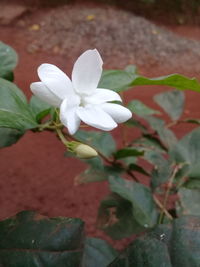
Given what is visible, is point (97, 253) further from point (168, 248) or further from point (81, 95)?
point (81, 95)

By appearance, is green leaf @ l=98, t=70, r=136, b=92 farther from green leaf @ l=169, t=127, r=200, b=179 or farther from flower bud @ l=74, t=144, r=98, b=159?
green leaf @ l=169, t=127, r=200, b=179

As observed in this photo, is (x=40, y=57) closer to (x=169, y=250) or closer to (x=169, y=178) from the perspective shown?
(x=169, y=178)

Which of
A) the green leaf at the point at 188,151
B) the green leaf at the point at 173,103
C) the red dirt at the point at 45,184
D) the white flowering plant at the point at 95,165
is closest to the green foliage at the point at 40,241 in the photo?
the white flowering plant at the point at 95,165

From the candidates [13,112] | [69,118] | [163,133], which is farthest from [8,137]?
[163,133]

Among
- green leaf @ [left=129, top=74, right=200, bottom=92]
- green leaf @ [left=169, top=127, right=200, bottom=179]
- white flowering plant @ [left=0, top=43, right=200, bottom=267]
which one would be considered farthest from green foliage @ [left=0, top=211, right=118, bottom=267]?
green leaf @ [left=169, top=127, right=200, bottom=179]

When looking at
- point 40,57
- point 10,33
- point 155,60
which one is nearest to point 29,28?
point 10,33

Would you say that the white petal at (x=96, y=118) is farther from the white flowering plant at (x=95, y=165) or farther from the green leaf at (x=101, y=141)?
the green leaf at (x=101, y=141)
